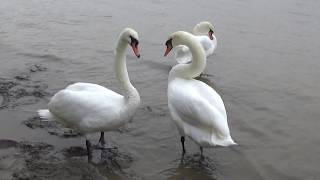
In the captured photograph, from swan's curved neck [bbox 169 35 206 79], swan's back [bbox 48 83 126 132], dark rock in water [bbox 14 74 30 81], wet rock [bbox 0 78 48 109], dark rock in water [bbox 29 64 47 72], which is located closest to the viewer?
swan's back [bbox 48 83 126 132]

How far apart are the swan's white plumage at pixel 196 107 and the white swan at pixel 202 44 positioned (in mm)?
3378

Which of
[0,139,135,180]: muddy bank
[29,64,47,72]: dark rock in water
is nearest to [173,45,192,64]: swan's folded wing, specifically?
[29,64,47,72]: dark rock in water

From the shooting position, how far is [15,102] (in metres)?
7.37

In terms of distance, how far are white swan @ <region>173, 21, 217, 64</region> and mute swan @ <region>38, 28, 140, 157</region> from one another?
3878mm

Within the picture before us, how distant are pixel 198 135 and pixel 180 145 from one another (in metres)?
0.85

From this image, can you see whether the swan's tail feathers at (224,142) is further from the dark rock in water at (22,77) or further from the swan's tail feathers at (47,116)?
the dark rock in water at (22,77)

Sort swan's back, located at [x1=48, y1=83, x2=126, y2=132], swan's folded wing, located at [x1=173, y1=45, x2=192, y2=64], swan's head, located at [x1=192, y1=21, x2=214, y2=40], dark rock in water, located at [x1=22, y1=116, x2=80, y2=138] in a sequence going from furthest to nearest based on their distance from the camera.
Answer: swan's head, located at [x1=192, y1=21, x2=214, y2=40] < swan's folded wing, located at [x1=173, y1=45, x2=192, y2=64] < dark rock in water, located at [x1=22, y1=116, x2=80, y2=138] < swan's back, located at [x1=48, y1=83, x2=126, y2=132]

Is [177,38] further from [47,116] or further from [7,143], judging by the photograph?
[7,143]

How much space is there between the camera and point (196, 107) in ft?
18.6

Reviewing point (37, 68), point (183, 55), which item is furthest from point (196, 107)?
point (37, 68)

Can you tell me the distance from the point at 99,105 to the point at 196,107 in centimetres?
113

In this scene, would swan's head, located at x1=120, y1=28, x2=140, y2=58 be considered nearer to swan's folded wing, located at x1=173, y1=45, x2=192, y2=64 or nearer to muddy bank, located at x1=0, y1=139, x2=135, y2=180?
muddy bank, located at x1=0, y1=139, x2=135, y2=180

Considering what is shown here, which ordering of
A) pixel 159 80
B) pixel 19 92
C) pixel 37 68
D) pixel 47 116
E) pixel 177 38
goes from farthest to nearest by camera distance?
pixel 37 68 → pixel 159 80 → pixel 19 92 → pixel 177 38 → pixel 47 116

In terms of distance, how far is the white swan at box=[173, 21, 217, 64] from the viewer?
32.5ft
